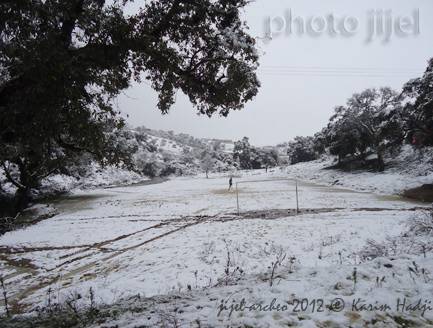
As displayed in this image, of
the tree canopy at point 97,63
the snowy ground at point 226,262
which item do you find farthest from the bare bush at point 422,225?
the tree canopy at point 97,63

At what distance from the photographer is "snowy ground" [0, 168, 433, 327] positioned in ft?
13.4

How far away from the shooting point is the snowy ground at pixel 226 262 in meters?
4.09

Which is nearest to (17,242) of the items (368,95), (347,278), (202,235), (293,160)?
(202,235)

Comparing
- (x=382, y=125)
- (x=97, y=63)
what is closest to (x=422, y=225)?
(x=97, y=63)

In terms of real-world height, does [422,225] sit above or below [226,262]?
above

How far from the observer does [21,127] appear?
4.82 m

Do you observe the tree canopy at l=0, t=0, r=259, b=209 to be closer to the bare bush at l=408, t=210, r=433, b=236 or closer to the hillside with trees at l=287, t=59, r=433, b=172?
the bare bush at l=408, t=210, r=433, b=236

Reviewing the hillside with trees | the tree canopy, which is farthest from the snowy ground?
the hillside with trees

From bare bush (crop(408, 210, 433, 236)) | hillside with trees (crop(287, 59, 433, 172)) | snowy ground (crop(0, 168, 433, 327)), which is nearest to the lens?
snowy ground (crop(0, 168, 433, 327))

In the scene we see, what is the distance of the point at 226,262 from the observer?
29.7 feet

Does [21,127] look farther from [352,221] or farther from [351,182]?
[351,182]

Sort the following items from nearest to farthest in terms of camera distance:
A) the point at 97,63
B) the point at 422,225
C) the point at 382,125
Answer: the point at 97,63 < the point at 422,225 < the point at 382,125

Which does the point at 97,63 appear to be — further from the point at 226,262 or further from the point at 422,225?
the point at 422,225

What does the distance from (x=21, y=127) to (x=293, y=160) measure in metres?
90.7
